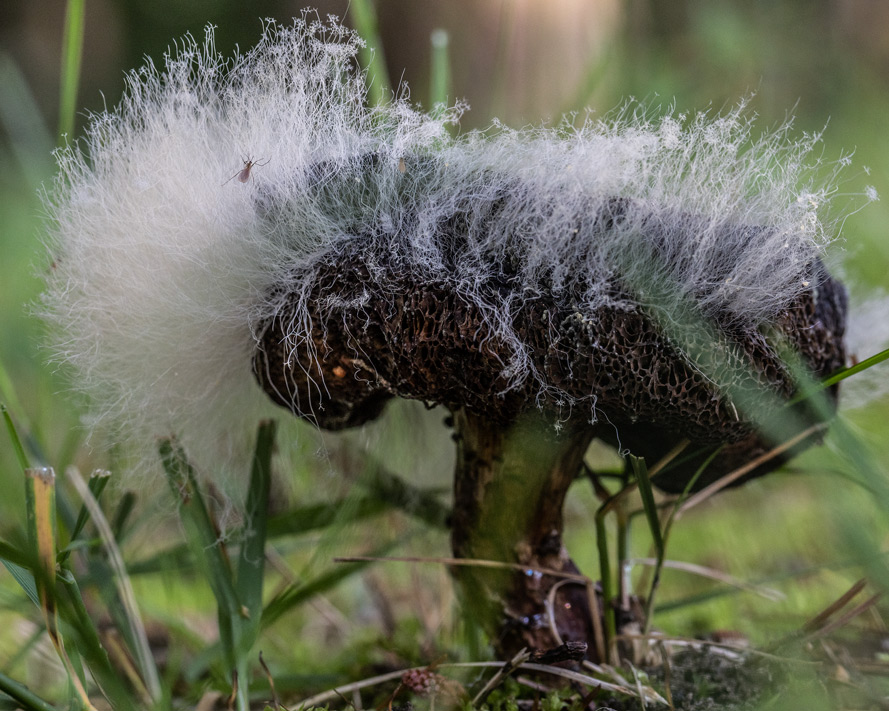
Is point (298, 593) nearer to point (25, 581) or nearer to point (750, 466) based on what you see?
point (25, 581)

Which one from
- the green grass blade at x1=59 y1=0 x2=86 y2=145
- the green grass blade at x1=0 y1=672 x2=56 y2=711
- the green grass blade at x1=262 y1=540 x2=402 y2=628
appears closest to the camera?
the green grass blade at x1=0 y1=672 x2=56 y2=711

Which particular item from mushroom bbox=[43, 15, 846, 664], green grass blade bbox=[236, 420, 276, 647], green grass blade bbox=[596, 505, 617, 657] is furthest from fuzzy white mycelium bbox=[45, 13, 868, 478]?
green grass blade bbox=[596, 505, 617, 657]

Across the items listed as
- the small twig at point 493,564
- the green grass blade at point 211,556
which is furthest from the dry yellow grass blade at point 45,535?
the small twig at point 493,564

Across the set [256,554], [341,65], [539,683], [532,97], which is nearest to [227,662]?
[256,554]

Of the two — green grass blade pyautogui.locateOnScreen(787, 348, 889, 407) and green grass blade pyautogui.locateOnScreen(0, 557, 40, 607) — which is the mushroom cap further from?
green grass blade pyautogui.locateOnScreen(0, 557, 40, 607)

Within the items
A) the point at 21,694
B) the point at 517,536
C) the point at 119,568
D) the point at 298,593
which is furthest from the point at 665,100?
the point at 21,694

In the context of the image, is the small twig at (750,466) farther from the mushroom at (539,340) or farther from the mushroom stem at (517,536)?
the mushroom stem at (517,536)
